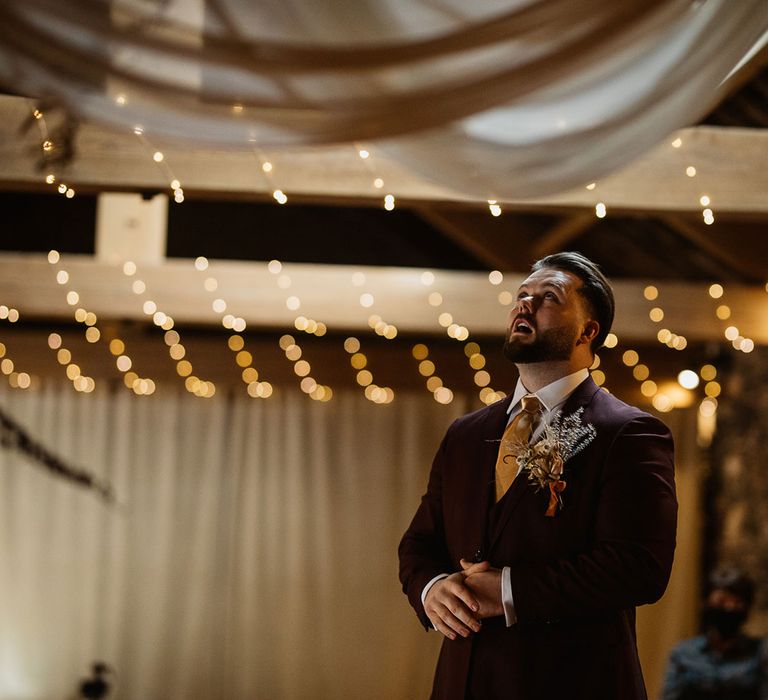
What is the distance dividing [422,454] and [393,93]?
14.9 feet

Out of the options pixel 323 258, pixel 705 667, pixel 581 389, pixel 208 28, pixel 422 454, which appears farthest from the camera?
pixel 323 258

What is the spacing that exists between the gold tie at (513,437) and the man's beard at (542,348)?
96mm

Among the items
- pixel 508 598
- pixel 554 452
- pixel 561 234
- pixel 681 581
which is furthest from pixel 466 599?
pixel 681 581

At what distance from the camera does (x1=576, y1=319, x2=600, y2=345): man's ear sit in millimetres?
1942

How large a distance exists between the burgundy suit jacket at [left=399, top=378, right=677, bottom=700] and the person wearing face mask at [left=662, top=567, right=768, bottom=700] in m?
2.42

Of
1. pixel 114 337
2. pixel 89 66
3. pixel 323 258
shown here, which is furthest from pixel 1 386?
pixel 89 66

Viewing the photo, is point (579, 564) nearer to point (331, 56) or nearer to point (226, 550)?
point (331, 56)

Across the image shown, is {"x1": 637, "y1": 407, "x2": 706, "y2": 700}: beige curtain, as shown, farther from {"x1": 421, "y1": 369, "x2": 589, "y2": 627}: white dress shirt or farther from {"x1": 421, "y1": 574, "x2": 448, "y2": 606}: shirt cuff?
{"x1": 421, "y1": 574, "x2": 448, "y2": 606}: shirt cuff

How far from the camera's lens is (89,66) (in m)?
1.75

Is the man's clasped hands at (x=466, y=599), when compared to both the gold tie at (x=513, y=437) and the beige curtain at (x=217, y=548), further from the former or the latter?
the beige curtain at (x=217, y=548)

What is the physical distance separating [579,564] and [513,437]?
289 millimetres

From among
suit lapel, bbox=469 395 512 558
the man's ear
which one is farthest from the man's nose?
suit lapel, bbox=469 395 512 558

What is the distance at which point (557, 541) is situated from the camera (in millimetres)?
1778

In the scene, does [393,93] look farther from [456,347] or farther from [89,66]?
[456,347]
